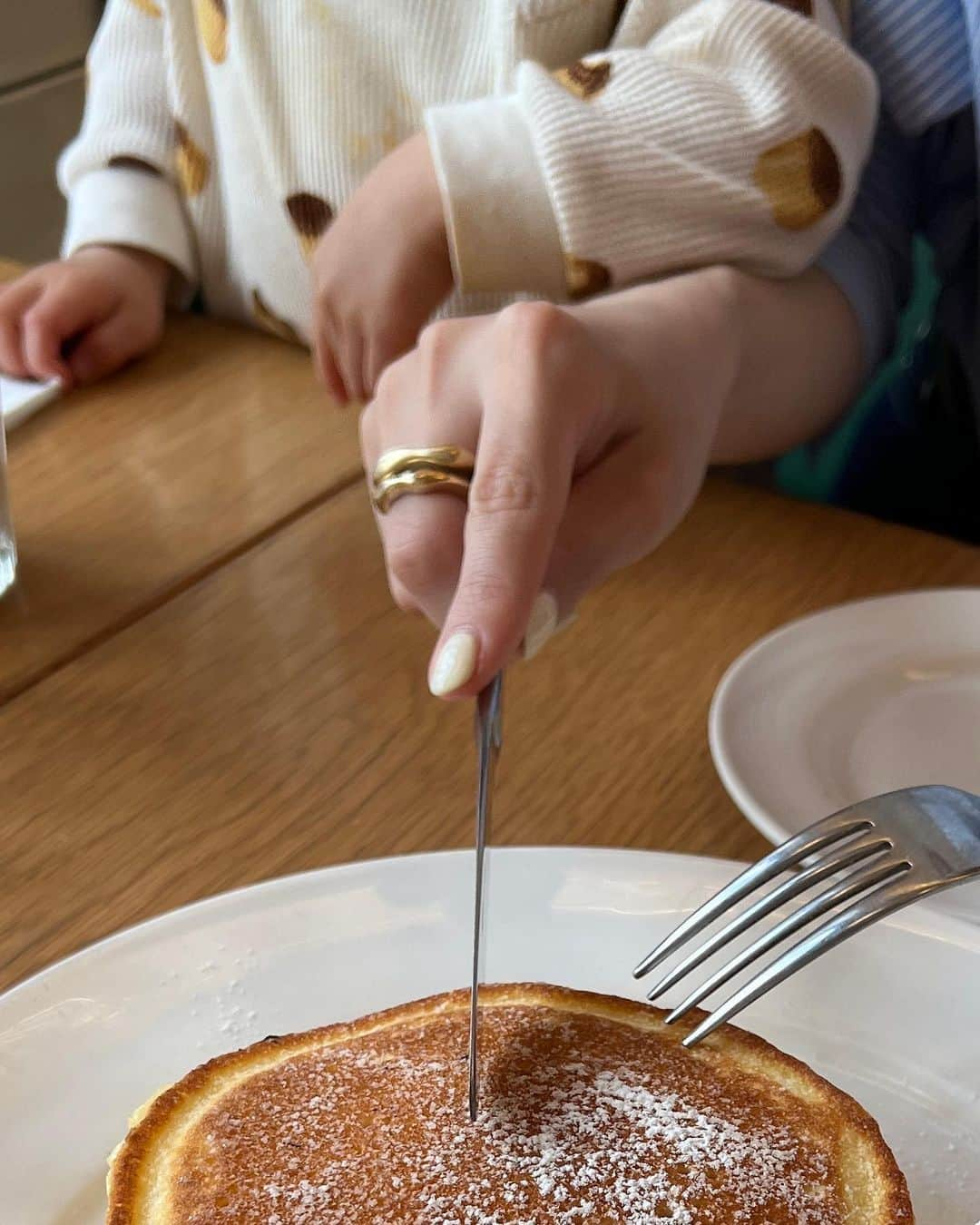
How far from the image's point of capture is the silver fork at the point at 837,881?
46 cm

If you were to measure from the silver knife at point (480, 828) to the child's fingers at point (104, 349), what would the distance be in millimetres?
615

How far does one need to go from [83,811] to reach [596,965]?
0.25m

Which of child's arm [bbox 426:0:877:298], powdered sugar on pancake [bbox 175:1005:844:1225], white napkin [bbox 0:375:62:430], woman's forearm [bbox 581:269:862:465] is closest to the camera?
powdered sugar on pancake [bbox 175:1005:844:1225]

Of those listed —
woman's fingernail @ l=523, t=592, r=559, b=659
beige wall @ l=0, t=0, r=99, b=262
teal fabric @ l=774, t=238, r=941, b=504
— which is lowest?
beige wall @ l=0, t=0, r=99, b=262

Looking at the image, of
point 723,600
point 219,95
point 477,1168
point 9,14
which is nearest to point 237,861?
point 477,1168

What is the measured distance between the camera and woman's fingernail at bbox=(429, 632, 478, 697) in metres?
0.49

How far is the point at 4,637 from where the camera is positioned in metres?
0.74

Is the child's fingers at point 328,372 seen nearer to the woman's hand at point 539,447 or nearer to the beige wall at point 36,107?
the woman's hand at point 539,447

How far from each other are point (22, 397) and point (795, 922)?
72 cm

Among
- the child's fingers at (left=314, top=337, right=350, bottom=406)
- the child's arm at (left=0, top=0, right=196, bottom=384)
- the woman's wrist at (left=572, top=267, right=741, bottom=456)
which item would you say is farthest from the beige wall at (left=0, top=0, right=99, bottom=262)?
the woman's wrist at (left=572, top=267, right=741, bottom=456)

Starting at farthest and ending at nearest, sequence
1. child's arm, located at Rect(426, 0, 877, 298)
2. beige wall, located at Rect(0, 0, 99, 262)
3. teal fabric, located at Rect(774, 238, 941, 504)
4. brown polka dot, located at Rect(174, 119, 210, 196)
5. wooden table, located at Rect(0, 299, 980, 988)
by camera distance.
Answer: beige wall, located at Rect(0, 0, 99, 262) → brown polka dot, located at Rect(174, 119, 210, 196) → teal fabric, located at Rect(774, 238, 941, 504) → child's arm, located at Rect(426, 0, 877, 298) → wooden table, located at Rect(0, 299, 980, 988)

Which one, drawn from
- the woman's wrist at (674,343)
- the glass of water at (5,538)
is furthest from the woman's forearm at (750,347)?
the glass of water at (5,538)

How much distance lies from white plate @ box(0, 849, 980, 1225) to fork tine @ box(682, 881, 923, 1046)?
40 mm

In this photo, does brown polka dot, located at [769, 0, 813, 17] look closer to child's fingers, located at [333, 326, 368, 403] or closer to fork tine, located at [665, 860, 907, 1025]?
child's fingers, located at [333, 326, 368, 403]
